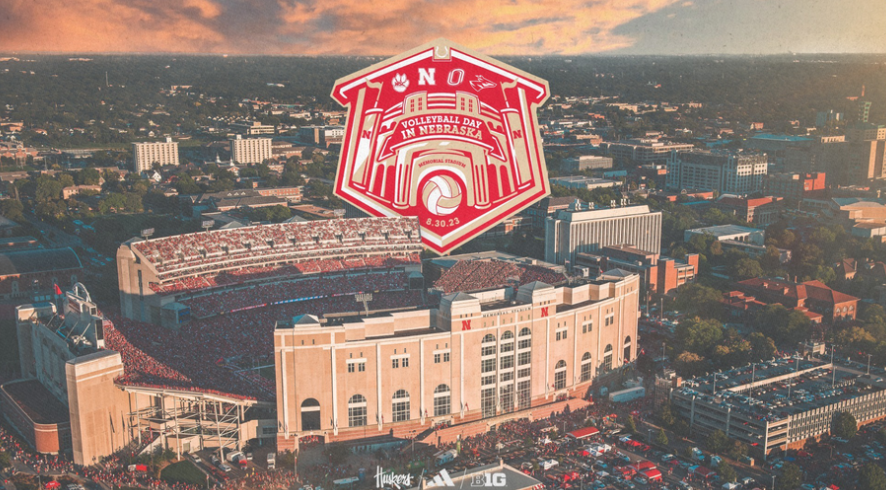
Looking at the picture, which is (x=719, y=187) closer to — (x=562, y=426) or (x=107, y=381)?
(x=562, y=426)

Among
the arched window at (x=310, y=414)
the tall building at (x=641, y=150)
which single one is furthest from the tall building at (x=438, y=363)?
the tall building at (x=641, y=150)

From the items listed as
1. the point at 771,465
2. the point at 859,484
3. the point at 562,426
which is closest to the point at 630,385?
the point at 562,426

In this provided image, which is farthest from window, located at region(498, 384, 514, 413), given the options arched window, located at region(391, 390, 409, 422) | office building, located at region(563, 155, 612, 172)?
office building, located at region(563, 155, 612, 172)

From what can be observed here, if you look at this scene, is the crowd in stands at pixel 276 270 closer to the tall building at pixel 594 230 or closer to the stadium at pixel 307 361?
the stadium at pixel 307 361

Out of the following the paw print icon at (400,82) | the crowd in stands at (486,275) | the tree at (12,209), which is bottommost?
the crowd in stands at (486,275)

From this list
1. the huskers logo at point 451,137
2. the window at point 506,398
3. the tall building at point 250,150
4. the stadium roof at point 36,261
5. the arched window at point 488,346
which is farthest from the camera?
the tall building at point 250,150

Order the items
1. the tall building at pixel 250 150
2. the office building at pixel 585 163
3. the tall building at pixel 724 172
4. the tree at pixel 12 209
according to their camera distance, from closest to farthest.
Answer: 1. the tree at pixel 12 209
2. the tall building at pixel 724 172
3. the office building at pixel 585 163
4. the tall building at pixel 250 150

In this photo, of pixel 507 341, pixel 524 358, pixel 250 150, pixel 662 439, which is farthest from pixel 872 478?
pixel 250 150
